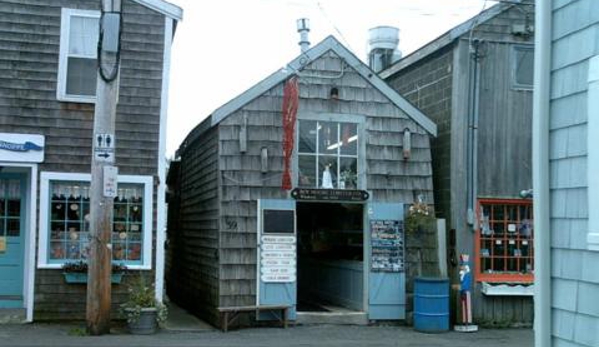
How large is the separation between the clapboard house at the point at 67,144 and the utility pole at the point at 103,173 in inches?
61.4

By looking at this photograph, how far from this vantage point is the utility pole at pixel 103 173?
34.1 feet

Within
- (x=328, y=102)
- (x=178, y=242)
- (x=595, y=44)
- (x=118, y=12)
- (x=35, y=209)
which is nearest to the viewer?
(x=595, y=44)

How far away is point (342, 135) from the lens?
42.4ft

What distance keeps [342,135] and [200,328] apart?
401 cm

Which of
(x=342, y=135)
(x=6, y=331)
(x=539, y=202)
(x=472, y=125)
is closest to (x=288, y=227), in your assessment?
(x=342, y=135)

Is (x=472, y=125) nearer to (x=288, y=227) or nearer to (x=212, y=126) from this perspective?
(x=288, y=227)

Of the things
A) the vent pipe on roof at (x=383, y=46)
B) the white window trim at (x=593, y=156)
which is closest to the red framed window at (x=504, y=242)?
the vent pipe on roof at (x=383, y=46)

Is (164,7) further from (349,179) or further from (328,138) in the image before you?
(349,179)

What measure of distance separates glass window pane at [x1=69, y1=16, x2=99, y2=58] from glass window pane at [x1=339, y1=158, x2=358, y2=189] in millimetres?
4499

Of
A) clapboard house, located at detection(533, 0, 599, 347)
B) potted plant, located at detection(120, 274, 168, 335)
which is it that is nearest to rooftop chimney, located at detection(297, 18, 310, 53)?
potted plant, located at detection(120, 274, 168, 335)

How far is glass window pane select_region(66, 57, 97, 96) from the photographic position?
1206 centimetres

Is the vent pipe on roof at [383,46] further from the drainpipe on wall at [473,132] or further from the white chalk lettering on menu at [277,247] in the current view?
the white chalk lettering on menu at [277,247]

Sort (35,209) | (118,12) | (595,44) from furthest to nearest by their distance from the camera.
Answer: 1. (35,209)
2. (118,12)
3. (595,44)

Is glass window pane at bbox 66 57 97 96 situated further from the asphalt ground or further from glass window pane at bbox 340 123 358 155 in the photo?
glass window pane at bbox 340 123 358 155
